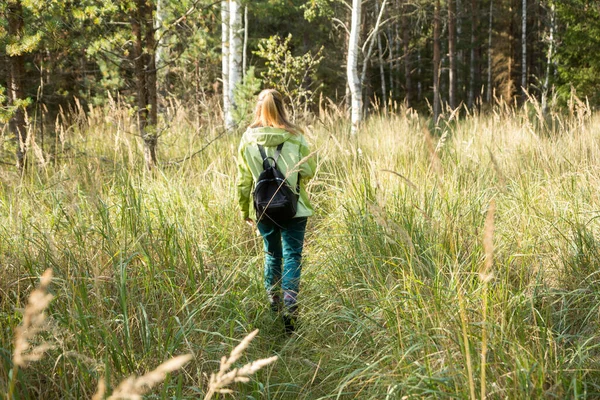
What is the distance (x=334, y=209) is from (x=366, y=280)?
1.95m

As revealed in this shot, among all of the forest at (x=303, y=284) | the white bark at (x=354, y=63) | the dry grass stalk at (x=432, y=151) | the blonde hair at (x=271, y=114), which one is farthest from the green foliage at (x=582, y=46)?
the dry grass stalk at (x=432, y=151)

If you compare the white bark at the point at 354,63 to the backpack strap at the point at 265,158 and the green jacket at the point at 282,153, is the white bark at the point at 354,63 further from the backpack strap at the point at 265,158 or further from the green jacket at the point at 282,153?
the backpack strap at the point at 265,158

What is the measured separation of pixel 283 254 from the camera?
3.83 meters

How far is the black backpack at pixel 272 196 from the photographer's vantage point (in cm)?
365

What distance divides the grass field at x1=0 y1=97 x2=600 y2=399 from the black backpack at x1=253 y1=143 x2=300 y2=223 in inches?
14.5

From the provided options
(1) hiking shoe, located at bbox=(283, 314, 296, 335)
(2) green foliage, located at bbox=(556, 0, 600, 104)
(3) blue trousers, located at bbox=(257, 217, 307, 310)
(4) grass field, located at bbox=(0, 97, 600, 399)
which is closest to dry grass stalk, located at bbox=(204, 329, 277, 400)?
(4) grass field, located at bbox=(0, 97, 600, 399)

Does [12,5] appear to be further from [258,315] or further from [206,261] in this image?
[258,315]

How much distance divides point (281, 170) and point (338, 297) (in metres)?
0.97

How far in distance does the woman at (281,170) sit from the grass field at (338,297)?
0.14m

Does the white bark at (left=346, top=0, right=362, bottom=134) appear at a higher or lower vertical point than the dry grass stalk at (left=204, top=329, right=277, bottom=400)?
higher

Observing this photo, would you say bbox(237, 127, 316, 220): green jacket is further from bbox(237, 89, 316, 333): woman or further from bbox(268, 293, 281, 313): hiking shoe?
bbox(268, 293, 281, 313): hiking shoe

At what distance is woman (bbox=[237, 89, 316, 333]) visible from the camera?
3.77 meters

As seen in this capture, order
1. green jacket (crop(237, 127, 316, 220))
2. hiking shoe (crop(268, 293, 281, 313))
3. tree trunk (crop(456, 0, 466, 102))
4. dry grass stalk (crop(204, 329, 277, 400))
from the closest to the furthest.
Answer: dry grass stalk (crop(204, 329, 277, 400)) < hiking shoe (crop(268, 293, 281, 313)) < green jacket (crop(237, 127, 316, 220)) < tree trunk (crop(456, 0, 466, 102))

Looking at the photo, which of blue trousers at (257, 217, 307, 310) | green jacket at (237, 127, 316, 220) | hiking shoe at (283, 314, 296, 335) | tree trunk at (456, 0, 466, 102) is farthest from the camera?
tree trunk at (456, 0, 466, 102)
